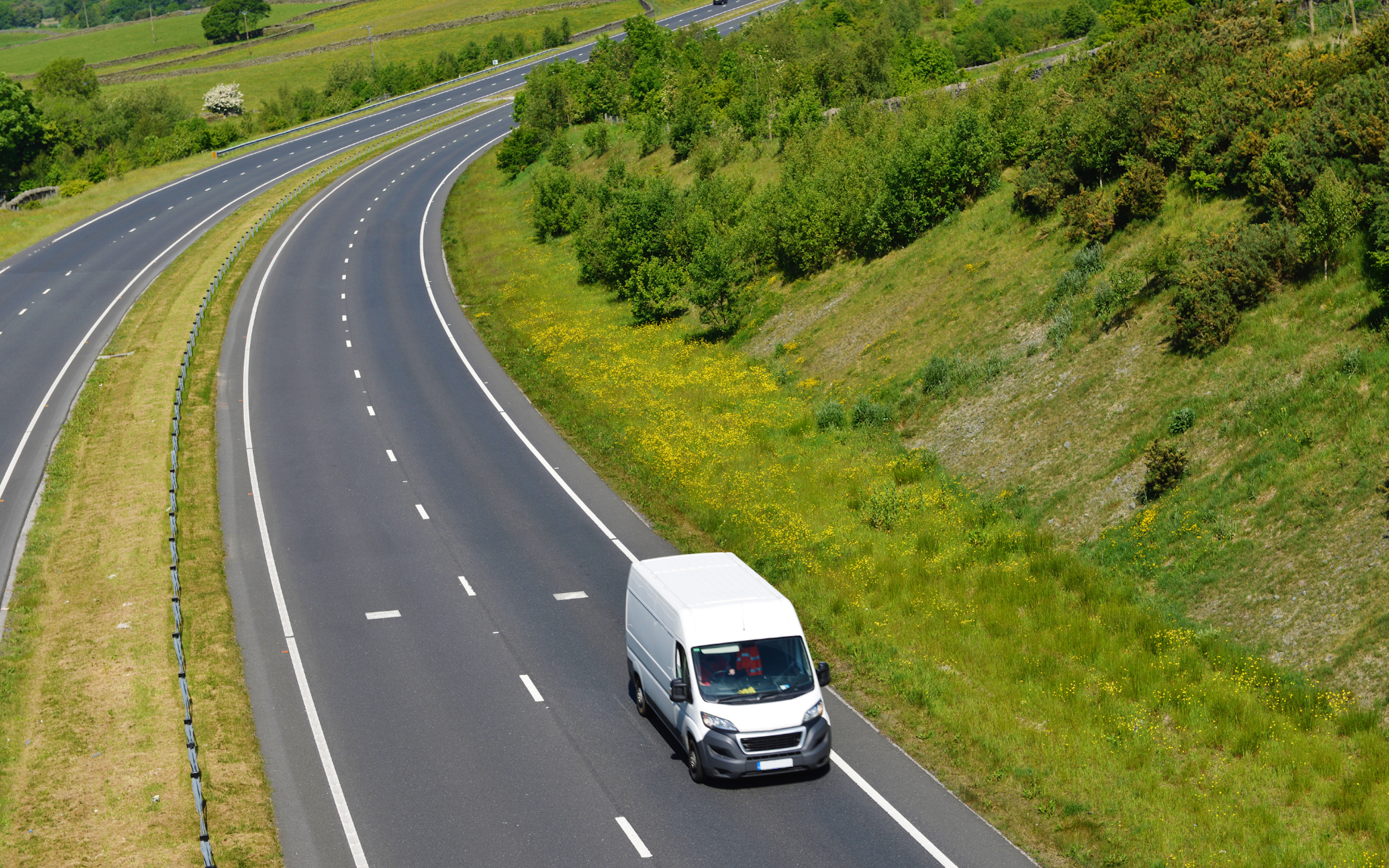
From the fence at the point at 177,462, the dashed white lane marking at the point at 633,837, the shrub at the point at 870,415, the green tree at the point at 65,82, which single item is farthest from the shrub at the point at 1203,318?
the green tree at the point at 65,82

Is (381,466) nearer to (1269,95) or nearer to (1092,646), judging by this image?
(1092,646)

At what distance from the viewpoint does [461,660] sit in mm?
20312

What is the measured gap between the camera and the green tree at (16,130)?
3674 inches

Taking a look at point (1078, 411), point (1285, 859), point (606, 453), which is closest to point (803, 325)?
point (606, 453)

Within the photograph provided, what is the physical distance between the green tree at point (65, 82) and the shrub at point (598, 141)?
78943 millimetres

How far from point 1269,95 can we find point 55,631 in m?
30.6

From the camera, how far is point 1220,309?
77.0ft

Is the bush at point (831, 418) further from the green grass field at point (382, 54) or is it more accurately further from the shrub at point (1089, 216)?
the green grass field at point (382, 54)

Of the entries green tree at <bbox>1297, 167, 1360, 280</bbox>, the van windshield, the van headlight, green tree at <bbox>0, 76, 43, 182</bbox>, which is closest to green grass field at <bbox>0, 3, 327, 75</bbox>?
green tree at <bbox>0, 76, 43, 182</bbox>

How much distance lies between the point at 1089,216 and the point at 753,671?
19799 mm

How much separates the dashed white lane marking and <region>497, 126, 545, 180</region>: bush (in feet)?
209

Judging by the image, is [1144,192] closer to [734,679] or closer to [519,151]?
[734,679]

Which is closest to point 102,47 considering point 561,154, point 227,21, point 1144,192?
point 227,21

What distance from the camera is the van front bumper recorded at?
1544cm
